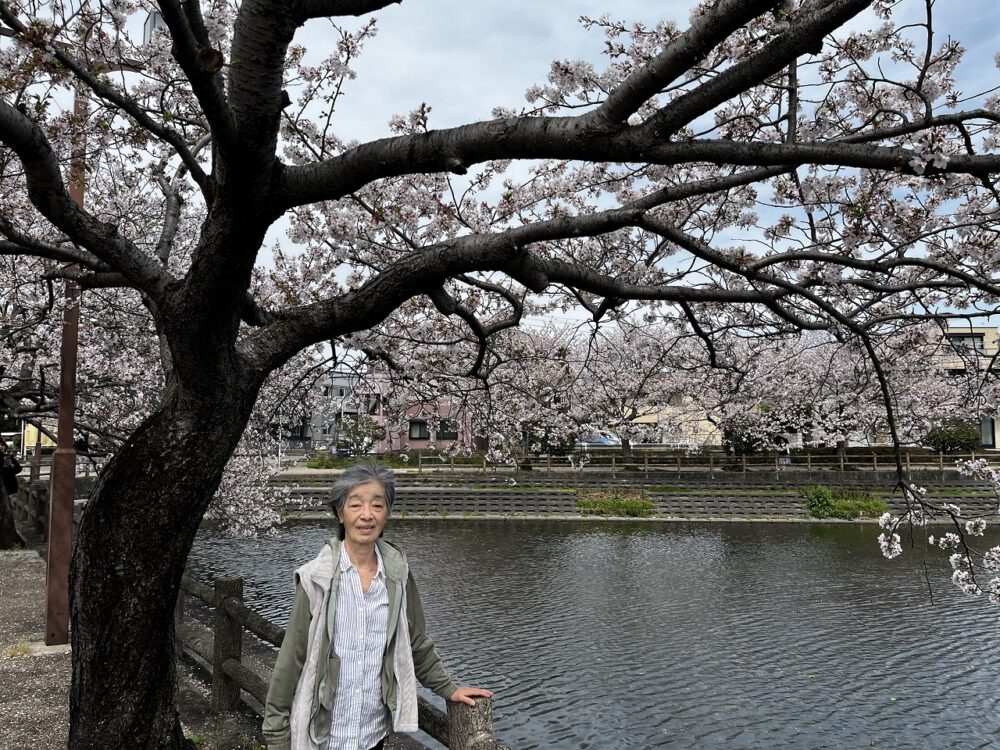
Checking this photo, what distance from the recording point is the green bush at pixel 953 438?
31453mm

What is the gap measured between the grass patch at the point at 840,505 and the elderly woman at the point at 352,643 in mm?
22012

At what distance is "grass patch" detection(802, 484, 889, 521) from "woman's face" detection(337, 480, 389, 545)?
22295 millimetres

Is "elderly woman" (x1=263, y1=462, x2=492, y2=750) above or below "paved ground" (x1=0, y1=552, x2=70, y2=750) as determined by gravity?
above

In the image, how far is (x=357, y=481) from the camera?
267 cm

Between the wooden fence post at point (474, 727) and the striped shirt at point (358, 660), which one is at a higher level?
the striped shirt at point (358, 660)

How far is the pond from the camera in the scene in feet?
24.2

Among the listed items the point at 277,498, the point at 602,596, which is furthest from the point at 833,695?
the point at 277,498

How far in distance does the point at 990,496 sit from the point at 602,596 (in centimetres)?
1766

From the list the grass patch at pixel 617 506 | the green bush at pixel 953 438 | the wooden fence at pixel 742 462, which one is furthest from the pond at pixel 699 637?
the green bush at pixel 953 438

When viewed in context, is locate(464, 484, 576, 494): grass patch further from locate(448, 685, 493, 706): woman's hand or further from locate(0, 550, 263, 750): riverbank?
locate(448, 685, 493, 706): woman's hand

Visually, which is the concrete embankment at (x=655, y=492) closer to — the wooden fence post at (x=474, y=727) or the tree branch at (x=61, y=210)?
the tree branch at (x=61, y=210)

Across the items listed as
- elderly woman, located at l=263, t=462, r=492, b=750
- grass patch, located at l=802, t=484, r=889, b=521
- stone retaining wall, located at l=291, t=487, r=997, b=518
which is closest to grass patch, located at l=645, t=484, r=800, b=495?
stone retaining wall, located at l=291, t=487, r=997, b=518

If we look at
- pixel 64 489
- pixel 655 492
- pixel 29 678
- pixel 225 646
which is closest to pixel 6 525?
pixel 64 489

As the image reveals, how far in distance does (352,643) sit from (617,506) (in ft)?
67.8
